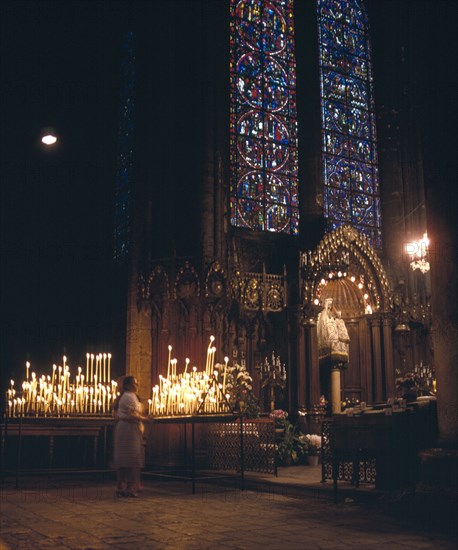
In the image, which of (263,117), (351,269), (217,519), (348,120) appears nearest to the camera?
(217,519)

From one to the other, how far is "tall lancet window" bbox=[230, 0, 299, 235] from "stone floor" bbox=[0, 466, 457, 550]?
29.6 ft

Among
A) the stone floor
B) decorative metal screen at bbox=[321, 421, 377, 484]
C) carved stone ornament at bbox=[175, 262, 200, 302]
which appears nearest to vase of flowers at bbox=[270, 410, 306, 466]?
decorative metal screen at bbox=[321, 421, 377, 484]

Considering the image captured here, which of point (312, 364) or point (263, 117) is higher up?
point (263, 117)

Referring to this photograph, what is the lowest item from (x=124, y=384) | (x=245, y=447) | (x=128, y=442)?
(x=245, y=447)

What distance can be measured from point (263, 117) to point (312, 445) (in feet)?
29.4

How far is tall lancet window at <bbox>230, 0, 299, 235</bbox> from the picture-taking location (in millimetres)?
17922

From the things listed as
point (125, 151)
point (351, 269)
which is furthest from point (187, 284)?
point (125, 151)

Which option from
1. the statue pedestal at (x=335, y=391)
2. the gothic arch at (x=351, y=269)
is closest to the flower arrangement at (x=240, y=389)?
the statue pedestal at (x=335, y=391)

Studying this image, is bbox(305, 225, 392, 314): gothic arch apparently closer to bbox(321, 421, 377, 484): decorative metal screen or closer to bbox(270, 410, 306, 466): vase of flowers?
bbox(270, 410, 306, 466): vase of flowers

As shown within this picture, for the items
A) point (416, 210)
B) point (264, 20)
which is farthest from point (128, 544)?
point (264, 20)

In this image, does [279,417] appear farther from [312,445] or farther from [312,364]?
[312,364]

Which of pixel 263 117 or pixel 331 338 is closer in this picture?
pixel 331 338

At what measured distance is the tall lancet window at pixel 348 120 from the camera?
19.6 metres

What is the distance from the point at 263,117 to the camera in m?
18.8
